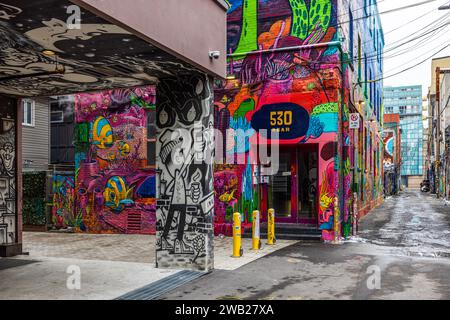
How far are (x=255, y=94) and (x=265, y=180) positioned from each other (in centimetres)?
272

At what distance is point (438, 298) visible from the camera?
21.9 feet

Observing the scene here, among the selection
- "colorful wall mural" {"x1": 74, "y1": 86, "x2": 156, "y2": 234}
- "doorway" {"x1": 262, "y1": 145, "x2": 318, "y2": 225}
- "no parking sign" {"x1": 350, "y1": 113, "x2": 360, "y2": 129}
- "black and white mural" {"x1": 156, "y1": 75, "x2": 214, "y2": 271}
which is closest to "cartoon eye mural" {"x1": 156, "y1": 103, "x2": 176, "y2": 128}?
"black and white mural" {"x1": 156, "y1": 75, "x2": 214, "y2": 271}

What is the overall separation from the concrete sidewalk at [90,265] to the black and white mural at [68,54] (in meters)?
3.76

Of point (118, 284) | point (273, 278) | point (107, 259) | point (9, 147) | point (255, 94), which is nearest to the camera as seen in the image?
point (118, 284)

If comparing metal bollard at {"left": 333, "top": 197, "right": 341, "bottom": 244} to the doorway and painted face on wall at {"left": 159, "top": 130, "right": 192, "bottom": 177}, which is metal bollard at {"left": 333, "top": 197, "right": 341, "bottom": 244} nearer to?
the doorway

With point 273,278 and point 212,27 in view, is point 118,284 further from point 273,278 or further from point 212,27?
point 212,27

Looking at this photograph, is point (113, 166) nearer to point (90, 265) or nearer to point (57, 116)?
point (90, 265)

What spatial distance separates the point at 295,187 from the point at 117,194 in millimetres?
5843

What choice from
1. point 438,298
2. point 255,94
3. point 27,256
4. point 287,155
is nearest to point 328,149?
point 287,155

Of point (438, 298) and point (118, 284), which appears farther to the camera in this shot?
point (118, 284)

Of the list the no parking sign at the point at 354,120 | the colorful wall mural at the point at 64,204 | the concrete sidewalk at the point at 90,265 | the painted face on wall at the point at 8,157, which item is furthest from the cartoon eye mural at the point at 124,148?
the no parking sign at the point at 354,120

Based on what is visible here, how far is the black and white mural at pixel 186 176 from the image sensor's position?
8742 millimetres

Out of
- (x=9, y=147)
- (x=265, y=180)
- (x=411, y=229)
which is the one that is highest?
(x=9, y=147)

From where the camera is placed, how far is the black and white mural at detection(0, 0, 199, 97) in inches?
221
